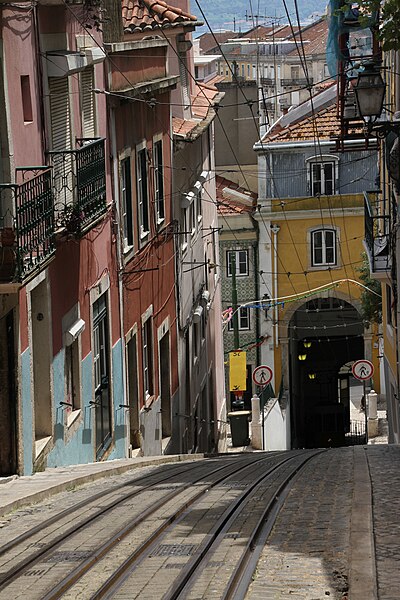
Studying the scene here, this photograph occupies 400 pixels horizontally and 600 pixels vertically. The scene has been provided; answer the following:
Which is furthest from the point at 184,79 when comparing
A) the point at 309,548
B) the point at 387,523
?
the point at 309,548

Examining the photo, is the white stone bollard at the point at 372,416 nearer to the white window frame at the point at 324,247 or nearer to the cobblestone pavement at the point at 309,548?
the white window frame at the point at 324,247

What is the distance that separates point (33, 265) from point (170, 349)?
11.7 m

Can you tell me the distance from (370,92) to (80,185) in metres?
Answer: 3.91

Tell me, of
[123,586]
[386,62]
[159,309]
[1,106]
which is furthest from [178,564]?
[386,62]

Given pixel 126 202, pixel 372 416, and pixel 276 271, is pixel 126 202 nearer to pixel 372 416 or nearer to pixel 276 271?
pixel 372 416

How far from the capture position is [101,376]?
696 inches

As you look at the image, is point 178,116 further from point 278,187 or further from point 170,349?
point 278,187

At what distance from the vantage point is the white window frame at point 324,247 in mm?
44031

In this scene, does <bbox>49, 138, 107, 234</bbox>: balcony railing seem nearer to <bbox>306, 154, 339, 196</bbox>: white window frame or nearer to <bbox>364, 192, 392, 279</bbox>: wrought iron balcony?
<bbox>364, 192, 392, 279</bbox>: wrought iron balcony

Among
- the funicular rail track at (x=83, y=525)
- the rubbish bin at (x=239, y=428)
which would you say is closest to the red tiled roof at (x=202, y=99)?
the rubbish bin at (x=239, y=428)

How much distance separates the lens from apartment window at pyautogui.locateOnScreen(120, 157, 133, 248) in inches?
763

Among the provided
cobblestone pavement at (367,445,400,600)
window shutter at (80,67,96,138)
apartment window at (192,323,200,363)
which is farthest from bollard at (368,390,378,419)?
window shutter at (80,67,96,138)

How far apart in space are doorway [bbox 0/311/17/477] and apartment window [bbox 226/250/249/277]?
31.6m

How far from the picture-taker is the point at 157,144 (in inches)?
910
